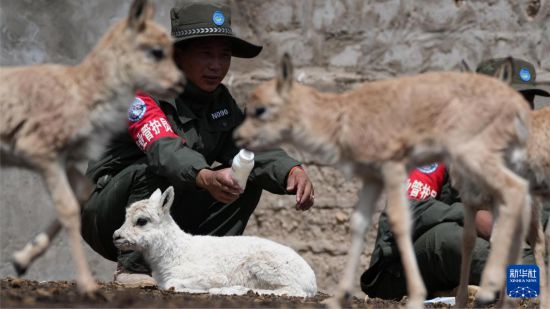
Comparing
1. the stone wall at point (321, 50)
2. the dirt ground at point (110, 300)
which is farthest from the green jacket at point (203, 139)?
the dirt ground at point (110, 300)

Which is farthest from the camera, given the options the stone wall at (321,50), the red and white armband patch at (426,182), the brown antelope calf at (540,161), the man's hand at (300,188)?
the stone wall at (321,50)

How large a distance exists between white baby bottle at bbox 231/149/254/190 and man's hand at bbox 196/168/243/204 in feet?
0.13

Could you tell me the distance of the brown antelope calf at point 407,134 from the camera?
4684mm

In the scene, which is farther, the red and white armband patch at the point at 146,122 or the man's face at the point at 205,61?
the man's face at the point at 205,61

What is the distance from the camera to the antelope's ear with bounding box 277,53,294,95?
493cm

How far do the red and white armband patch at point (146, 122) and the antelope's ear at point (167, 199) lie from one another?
359 millimetres

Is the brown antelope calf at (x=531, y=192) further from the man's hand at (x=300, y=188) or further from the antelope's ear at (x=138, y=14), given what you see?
the antelope's ear at (x=138, y=14)

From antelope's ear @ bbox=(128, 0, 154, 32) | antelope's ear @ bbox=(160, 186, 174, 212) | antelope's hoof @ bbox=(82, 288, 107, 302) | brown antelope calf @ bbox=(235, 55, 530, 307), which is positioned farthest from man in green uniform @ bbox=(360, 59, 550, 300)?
antelope's hoof @ bbox=(82, 288, 107, 302)

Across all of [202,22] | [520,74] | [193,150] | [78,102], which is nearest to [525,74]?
[520,74]

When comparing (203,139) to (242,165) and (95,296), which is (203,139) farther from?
(95,296)

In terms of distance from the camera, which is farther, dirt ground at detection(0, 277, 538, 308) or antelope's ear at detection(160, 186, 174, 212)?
antelope's ear at detection(160, 186, 174, 212)

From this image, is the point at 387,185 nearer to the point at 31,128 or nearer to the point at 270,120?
the point at 270,120

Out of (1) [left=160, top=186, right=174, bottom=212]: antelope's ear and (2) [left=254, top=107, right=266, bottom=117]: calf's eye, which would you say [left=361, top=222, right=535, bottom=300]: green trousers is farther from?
(2) [left=254, top=107, right=266, bottom=117]: calf's eye

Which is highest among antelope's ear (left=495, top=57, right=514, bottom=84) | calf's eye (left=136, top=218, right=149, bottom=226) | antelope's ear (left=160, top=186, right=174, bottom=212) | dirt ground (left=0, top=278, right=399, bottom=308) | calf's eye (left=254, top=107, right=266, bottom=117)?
antelope's ear (left=495, top=57, right=514, bottom=84)
